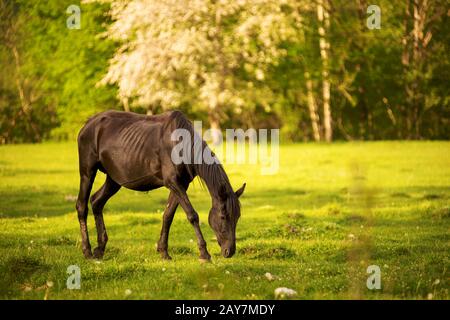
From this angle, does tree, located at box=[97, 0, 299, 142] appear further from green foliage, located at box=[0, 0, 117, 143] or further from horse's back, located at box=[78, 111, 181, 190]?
horse's back, located at box=[78, 111, 181, 190]

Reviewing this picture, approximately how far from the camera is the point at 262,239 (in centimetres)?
1417

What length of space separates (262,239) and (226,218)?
3554mm

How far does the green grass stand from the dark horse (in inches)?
18.4

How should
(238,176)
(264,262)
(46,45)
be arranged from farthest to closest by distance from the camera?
1. (46,45)
2. (238,176)
3. (264,262)

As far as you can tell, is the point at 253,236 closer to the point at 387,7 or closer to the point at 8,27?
the point at 387,7

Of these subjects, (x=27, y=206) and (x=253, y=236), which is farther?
(x=27, y=206)

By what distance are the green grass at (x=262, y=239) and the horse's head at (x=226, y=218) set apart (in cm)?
30

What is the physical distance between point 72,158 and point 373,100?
22.2 metres

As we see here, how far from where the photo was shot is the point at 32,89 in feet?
170

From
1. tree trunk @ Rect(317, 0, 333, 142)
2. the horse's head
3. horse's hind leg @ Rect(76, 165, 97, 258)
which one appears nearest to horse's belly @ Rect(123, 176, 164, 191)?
horse's hind leg @ Rect(76, 165, 97, 258)

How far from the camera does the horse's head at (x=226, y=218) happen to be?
10.7 meters

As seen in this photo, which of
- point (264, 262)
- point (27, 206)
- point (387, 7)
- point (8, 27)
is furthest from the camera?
point (8, 27)

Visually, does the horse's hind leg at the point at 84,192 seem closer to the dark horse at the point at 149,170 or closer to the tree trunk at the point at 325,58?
the dark horse at the point at 149,170

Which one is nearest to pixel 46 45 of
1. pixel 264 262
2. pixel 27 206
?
pixel 27 206
